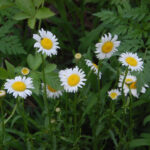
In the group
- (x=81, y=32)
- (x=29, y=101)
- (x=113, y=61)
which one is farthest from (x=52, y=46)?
(x=81, y=32)

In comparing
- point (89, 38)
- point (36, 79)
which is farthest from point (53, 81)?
point (89, 38)

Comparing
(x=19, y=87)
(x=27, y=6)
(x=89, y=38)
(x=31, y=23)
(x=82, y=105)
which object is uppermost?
(x=89, y=38)

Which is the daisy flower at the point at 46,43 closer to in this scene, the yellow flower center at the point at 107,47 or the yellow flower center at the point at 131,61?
the yellow flower center at the point at 107,47

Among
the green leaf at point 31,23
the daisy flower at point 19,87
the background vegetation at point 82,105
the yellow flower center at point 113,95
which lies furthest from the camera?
the yellow flower center at point 113,95

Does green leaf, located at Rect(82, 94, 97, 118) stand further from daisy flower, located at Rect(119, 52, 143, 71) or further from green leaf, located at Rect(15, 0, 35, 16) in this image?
green leaf, located at Rect(15, 0, 35, 16)

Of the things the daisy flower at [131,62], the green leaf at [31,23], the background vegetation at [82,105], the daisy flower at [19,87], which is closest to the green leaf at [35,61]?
the background vegetation at [82,105]

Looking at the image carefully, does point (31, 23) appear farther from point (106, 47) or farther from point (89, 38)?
point (89, 38)
